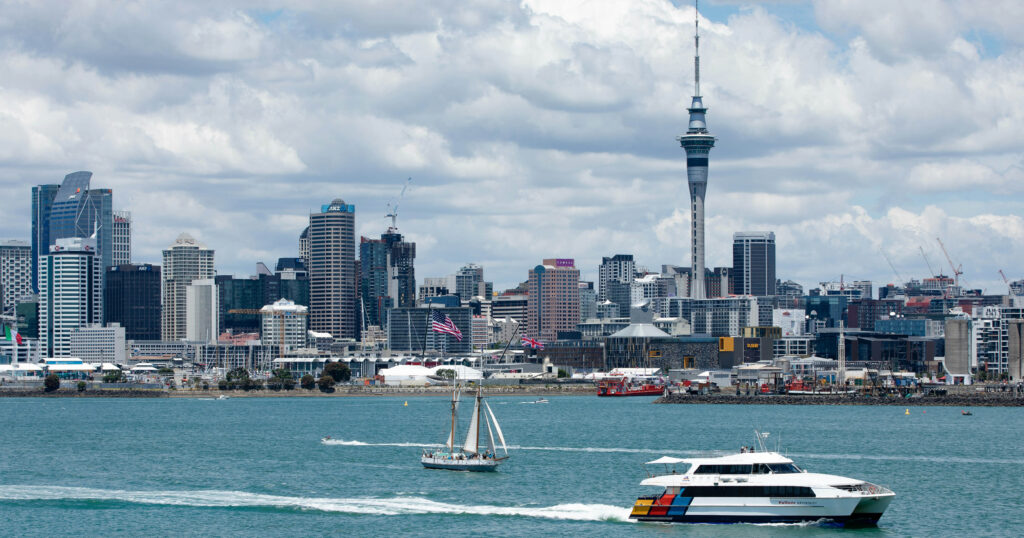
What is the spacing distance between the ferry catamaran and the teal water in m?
0.77

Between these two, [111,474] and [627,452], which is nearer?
[111,474]

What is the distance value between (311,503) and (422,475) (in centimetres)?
1534

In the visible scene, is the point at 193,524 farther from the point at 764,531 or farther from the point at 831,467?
the point at 831,467

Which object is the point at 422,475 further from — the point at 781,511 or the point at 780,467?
the point at 781,511

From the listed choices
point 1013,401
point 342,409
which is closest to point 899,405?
point 1013,401

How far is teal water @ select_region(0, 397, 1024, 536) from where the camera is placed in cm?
7438

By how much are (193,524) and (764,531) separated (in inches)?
1126

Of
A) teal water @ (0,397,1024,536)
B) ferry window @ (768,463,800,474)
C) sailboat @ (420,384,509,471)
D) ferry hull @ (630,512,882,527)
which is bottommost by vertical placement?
teal water @ (0,397,1024,536)

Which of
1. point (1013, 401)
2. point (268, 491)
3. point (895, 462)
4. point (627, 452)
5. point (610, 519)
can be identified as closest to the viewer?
point (610, 519)

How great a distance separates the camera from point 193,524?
74.8 metres

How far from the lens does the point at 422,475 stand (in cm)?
9444

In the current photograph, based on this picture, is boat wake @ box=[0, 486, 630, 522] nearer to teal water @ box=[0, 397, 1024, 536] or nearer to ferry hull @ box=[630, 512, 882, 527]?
teal water @ box=[0, 397, 1024, 536]

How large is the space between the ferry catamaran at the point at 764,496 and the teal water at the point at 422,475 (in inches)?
30.4

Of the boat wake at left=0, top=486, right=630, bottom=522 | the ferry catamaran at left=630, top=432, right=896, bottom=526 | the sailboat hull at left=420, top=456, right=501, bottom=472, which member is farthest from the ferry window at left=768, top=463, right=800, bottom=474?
the sailboat hull at left=420, top=456, right=501, bottom=472
